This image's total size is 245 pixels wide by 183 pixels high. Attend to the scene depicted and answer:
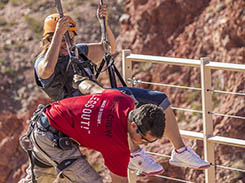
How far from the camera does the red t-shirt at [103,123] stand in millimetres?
4285

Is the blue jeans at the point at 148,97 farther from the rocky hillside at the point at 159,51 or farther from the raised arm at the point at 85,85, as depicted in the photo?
the rocky hillside at the point at 159,51

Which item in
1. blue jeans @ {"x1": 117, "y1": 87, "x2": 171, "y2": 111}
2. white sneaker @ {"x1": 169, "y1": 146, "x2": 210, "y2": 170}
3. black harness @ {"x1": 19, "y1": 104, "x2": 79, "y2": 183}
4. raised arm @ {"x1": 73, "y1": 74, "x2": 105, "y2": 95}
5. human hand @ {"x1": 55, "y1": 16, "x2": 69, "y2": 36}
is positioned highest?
human hand @ {"x1": 55, "y1": 16, "x2": 69, "y2": 36}

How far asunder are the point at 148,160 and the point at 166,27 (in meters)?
5.84

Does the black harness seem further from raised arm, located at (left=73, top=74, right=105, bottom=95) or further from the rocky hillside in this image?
the rocky hillside

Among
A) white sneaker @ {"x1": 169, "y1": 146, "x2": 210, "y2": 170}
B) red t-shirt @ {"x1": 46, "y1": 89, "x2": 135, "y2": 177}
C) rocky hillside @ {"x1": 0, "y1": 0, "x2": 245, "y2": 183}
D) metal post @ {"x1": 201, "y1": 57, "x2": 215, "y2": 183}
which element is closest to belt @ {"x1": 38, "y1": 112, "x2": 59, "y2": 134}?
red t-shirt @ {"x1": 46, "y1": 89, "x2": 135, "y2": 177}

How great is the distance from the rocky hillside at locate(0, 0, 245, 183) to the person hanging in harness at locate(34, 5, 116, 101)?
11.4ft

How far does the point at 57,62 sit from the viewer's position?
5176mm

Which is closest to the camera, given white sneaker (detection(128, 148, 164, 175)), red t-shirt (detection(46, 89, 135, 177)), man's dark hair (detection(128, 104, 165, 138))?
man's dark hair (detection(128, 104, 165, 138))

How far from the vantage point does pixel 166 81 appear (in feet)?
32.9

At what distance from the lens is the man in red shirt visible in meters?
4.16

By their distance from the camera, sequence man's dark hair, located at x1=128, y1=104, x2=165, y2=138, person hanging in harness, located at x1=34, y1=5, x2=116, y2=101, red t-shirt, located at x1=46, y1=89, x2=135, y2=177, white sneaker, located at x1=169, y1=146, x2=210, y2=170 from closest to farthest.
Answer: man's dark hair, located at x1=128, y1=104, x2=165, y2=138
red t-shirt, located at x1=46, y1=89, x2=135, y2=177
person hanging in harness, located at x1=34, y1=5, x2=116, y2=101
white sneaker, located at x1=169, y1=146, x2=210, y2=170

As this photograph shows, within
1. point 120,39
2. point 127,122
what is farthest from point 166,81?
point 127,122

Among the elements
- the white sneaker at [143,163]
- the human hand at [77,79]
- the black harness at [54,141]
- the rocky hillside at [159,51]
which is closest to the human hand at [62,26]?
the human hand at [77,79]

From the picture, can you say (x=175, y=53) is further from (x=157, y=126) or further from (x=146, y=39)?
(x=157, y=126)
